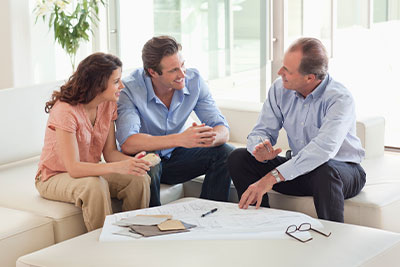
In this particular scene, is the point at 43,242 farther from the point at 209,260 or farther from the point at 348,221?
the point at 348,221

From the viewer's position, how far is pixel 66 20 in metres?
5.78

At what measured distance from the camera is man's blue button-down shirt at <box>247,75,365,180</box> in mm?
2984

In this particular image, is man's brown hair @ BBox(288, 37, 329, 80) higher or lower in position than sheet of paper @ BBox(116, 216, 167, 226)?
higher

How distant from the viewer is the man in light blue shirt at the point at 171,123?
335 centimetres

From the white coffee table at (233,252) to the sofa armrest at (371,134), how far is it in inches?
42.6

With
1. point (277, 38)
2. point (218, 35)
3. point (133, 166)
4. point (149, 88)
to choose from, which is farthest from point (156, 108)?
point (218, 35)

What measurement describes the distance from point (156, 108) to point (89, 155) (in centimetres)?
46

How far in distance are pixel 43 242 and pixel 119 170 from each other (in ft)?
1.41

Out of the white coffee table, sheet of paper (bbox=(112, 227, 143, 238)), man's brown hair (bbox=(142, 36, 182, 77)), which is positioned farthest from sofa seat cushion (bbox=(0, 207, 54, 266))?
man's brown hair (bbox=(142, 36, 182, 77))

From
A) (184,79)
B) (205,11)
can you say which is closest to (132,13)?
(205,11)

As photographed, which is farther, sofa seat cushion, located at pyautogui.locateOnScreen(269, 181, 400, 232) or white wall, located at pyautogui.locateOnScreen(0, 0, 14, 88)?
white wall, located at pyautogui.locateOnScreen(0, 0, 14, 88)

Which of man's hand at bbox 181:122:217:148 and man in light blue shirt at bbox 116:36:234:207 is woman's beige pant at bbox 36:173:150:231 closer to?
man in light blue shirt at bbox 116:36:234:207

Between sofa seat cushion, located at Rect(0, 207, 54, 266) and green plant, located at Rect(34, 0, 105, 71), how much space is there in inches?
117

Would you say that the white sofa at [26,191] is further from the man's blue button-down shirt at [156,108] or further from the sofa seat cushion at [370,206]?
the sofa seat cushion at [370,206]
